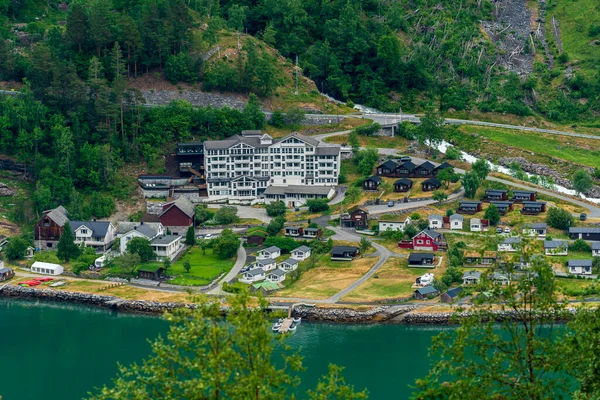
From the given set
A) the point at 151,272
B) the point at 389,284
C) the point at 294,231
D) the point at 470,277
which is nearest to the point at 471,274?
the point at 470,277

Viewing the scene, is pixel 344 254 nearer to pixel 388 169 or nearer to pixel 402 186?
pixel 402 186

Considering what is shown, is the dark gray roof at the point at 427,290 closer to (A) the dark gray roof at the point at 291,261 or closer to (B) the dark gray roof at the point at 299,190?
(A) the dark gray roof at the point at 291,261

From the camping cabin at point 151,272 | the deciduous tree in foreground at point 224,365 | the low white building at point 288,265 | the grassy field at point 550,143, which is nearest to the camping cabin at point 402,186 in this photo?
the low white building at point 288,265

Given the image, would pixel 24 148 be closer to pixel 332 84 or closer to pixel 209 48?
pixel 209 48

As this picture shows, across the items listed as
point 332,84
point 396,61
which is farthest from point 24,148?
point 396,61

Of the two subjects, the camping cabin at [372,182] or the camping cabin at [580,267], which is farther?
the camping cabin at [372,182]
